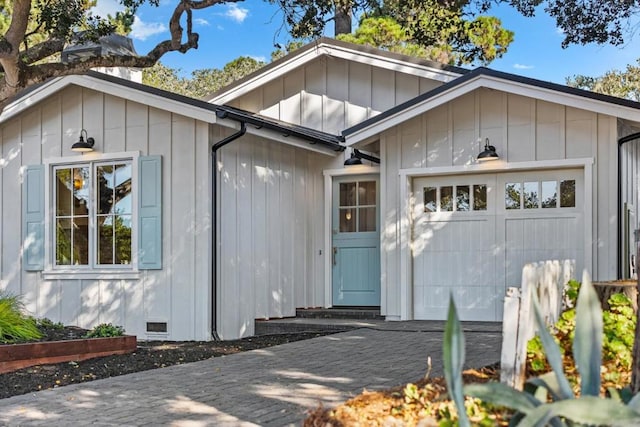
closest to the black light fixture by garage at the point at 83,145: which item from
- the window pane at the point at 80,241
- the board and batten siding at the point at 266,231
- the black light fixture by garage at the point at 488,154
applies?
the window pane at the point at 80,241

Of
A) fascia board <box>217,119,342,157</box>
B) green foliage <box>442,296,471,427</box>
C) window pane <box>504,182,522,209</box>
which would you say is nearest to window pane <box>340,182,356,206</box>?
fascia board <box>217,119,342,157</box>

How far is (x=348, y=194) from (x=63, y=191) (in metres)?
4.33

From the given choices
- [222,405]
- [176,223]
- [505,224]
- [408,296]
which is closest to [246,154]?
[176,223]

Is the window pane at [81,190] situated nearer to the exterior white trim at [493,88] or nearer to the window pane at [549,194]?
the exterior white trim at [493,88]

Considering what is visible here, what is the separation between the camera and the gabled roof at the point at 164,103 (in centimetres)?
869

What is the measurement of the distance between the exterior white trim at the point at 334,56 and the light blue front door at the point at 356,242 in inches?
76.3

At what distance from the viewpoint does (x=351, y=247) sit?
36.3 ft

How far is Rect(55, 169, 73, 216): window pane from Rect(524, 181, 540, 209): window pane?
251 inches

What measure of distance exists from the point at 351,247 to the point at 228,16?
1145 inches

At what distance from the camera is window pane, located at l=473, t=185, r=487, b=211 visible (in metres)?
9.80

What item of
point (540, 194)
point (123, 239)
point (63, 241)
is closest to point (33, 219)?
point (63, 241)

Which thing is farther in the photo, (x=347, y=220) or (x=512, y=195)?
(x=347, y=220)

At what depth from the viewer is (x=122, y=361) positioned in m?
7.16

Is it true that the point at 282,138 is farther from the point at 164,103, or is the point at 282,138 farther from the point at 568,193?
the point at 568,193
